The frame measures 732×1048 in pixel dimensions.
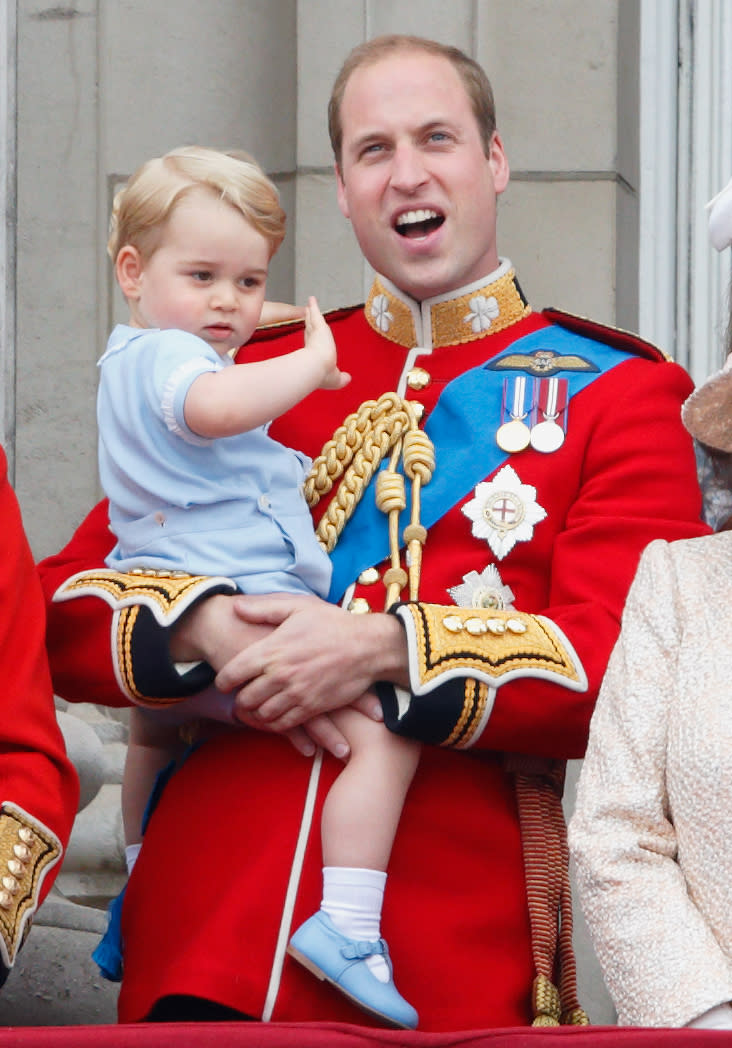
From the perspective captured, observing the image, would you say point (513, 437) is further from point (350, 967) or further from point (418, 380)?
point (350, 967)

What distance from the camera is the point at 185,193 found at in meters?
3.21

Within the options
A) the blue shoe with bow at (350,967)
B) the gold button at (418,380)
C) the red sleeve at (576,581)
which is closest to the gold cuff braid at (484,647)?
the red sleeve at (576,581)

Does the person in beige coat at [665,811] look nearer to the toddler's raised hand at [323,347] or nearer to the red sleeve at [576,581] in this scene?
the red sleeve at [576,581]

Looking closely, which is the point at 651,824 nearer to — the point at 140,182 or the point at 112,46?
the point at 140,182

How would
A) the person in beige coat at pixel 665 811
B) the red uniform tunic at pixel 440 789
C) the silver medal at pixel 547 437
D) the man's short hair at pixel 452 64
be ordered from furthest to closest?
1. the man's short hair at pixel 452 64
2. the silver medal at pixel 547 437
3. the red uniform tunic at pixel 440 789
4. the person in beige coat at pixel 665 811

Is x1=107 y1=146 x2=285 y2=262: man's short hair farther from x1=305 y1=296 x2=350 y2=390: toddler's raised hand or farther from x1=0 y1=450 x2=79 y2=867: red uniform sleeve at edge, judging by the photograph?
x1=0 y1=450 x2=79 y2=867: red uniform sleeve at edge

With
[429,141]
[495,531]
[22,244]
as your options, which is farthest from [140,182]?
[22,244]

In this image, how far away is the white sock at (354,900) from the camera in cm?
288

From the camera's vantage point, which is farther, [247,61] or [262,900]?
[247,61]

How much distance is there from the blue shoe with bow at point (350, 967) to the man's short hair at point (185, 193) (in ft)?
3.39

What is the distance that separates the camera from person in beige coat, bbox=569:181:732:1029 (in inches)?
98.9

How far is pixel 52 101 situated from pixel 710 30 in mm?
1473

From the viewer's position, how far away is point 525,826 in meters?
3.06

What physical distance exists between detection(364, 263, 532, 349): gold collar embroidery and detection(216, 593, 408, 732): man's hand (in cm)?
60
